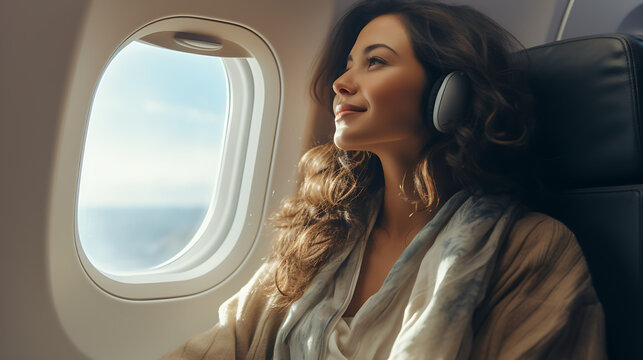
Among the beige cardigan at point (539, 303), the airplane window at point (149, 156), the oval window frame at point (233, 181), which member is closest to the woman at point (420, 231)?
the beige cardigan at point (539, 303)

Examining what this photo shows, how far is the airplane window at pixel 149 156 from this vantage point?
1590mm

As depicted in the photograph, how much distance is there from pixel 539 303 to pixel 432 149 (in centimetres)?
44

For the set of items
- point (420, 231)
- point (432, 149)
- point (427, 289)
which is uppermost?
point (432, 149)

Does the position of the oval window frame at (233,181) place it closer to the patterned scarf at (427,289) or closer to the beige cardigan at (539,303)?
the patterned scarf at (427,289)

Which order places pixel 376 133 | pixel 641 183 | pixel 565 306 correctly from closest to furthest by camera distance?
pixel 565 306, pixel 641 183, pixel 376 133

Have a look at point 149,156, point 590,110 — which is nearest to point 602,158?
point 590,110

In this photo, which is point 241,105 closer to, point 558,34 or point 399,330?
point 399,330

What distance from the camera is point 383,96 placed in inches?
48.8

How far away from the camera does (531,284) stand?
1027 mm

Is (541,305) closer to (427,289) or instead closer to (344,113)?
(427,289)

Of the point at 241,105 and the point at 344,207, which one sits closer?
the point at 344,207

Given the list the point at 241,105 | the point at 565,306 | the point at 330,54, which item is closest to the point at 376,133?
the point at 330,54

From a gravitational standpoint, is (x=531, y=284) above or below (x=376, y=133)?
below

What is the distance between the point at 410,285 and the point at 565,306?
33 centimetres
